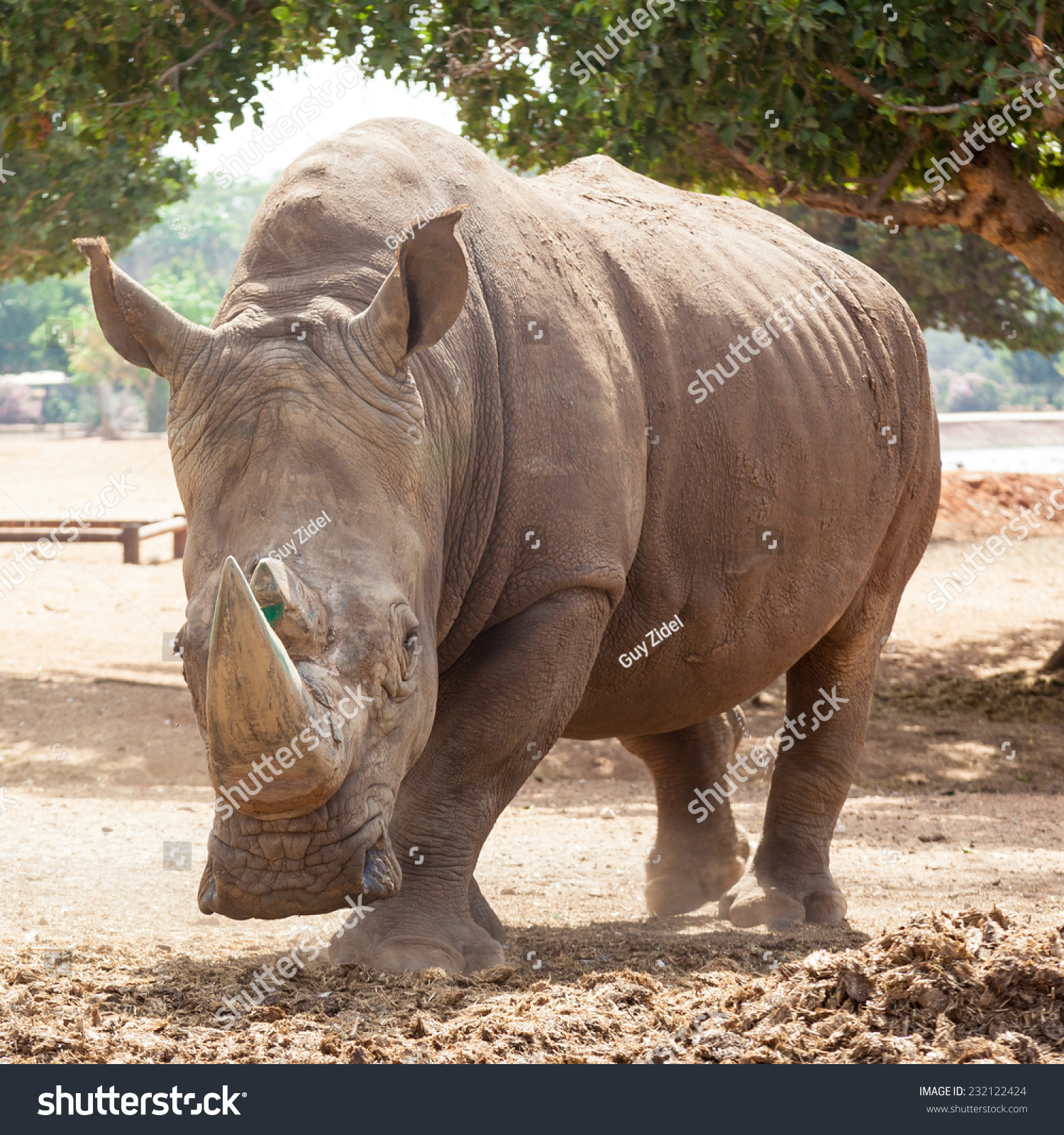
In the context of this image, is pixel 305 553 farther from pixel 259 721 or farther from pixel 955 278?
pixel 955 278

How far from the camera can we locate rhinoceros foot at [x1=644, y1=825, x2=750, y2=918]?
6.17 m

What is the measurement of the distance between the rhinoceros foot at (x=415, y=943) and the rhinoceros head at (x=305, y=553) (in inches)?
17.3

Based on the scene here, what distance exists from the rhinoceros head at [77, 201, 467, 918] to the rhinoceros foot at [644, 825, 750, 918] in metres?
2.71

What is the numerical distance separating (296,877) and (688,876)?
3136 mm

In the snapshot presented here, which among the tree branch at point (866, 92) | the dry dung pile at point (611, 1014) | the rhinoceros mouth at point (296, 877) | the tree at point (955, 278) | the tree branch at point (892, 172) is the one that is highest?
the tree branch at point (866, 92)

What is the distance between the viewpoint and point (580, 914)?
5758mm

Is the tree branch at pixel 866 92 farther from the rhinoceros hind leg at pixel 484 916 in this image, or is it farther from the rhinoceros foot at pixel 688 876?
the rhinoceros hind leg at pixel 484 916

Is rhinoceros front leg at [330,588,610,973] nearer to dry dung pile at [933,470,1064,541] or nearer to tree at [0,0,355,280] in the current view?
tree at [0,0,355,280]

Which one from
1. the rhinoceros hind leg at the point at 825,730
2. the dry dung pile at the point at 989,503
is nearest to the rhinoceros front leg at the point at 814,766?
the rhinoceros hind leg at the point at 825,730

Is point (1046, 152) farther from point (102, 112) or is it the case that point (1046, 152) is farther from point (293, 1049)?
point (293, 1049)

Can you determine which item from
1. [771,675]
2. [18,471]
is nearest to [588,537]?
[771,675]

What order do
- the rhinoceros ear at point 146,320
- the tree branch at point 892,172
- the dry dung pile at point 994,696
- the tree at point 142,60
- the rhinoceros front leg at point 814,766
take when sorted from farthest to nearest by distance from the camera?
1. the dry dung pile at point 994,696
2. the tree at point 142,60
3. the tree branch at point 892,172
4. the rhinoceros front leg at point 814,766
5. the rhinoceros ear at point 146,320

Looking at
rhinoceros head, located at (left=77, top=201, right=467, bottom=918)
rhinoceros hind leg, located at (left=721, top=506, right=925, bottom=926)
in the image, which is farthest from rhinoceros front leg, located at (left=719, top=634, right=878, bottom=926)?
rhinoceros head, located at (left=77, top=201, right=467, bottom=918)

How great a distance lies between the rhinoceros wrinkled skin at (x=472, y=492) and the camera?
135 inches
